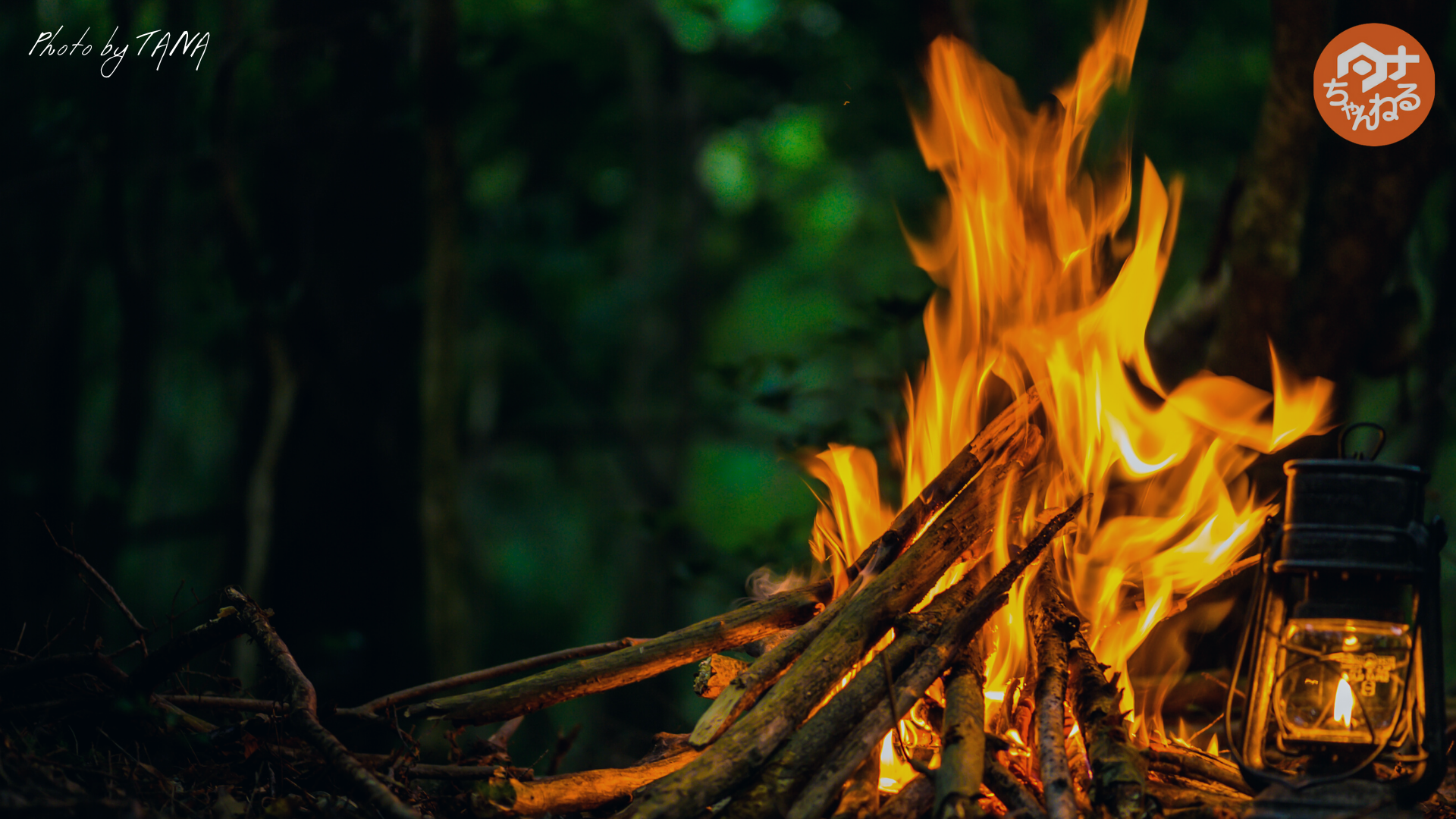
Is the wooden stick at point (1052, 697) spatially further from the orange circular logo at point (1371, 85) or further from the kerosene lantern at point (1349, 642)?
the orange circular logo at point (1371, 85)

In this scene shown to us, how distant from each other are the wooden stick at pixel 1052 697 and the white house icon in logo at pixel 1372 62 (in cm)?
268

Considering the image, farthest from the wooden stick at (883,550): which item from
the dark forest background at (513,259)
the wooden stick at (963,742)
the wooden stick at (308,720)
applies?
the dark forest background at (513,259)

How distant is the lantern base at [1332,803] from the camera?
219 centimetres

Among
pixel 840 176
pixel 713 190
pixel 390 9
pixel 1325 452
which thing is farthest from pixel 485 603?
pixel 1325 452

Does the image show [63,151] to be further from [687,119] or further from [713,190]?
[713,190]

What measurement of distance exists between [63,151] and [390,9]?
9.58 feet

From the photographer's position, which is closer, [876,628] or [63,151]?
[876,628]

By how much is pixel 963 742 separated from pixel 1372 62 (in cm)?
355

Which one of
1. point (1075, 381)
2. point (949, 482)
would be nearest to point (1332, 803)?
point (949, 482)

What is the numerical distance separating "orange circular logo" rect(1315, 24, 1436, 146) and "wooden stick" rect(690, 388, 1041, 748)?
2138 mm

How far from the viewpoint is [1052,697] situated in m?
2.66

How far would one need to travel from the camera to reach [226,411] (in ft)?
40.8

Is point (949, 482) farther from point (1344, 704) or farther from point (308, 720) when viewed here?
point (308, 720)

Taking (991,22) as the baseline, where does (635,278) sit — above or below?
below
